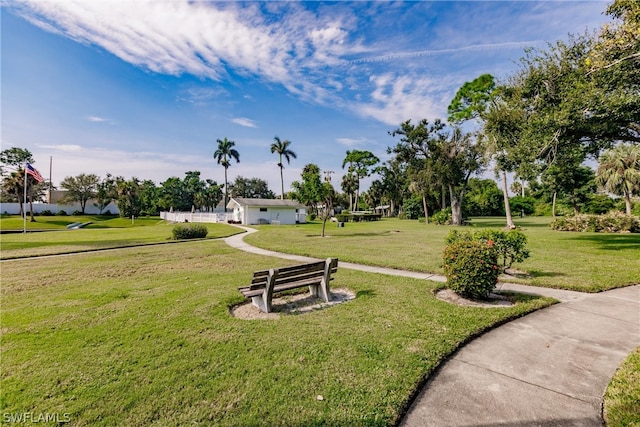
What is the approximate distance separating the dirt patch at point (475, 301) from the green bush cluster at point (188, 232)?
58.1ft

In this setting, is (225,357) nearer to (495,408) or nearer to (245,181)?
(495,408)

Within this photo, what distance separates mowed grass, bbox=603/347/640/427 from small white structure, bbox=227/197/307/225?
37.5 m

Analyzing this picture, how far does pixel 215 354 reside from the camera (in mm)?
3793

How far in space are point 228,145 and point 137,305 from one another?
53707 mm

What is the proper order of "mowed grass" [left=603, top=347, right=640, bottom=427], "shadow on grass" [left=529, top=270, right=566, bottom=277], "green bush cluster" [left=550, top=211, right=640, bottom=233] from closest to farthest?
"mowed grass" [left=603, top=347, right=640, bottom=427]
"shadow on grass" [left=529, top=270, right=566, bottom=277]
"green bush cluster" [left=550, top=211, right=640, bottom=233]

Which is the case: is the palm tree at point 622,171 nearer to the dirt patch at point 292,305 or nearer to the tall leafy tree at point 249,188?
the dirt patch at point 292,305

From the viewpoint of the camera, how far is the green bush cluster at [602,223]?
18672 millimetres

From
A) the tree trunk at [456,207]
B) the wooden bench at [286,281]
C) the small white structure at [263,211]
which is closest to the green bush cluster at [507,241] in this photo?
the wooden bench at [286,281]

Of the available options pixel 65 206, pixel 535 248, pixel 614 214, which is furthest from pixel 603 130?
pixel 65 206

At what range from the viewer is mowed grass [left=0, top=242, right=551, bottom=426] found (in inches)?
110

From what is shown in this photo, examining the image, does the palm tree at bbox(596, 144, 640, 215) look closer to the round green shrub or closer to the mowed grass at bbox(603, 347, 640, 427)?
the round green shrub

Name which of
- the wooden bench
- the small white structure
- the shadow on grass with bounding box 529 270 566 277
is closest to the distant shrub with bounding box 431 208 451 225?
the small white structure

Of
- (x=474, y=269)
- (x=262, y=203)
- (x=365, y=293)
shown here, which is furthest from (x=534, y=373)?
(x=262, y=203)

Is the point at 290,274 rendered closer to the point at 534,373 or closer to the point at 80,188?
the point at 534,373
